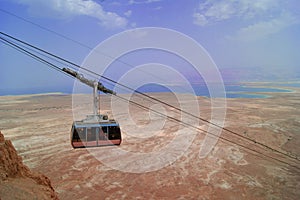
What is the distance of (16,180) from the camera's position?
720cm

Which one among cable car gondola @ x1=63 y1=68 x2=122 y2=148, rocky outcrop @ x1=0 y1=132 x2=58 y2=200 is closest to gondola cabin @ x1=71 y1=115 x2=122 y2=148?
cable car gondola @ x1=63 y1=68 x2=122 y2=148

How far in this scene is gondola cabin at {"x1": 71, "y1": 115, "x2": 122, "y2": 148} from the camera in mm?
13992

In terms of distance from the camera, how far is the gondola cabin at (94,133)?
14.0m

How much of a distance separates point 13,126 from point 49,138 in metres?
11.2

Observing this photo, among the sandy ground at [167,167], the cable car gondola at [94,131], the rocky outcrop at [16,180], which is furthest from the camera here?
the sandy ground at [167,167]

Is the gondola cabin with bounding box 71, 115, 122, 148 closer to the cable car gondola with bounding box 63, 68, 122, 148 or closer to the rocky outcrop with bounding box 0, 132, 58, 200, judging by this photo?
the cable car gondola with bounding box 63, 68, 122, 148

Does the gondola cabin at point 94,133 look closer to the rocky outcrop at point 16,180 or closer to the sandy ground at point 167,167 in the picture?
the sandy ground at point 167,167

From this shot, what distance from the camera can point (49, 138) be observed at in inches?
1144

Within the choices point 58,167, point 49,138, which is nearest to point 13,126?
point 49,138

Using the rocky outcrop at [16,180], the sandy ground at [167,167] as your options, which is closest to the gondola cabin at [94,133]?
the sandy ground at [167,167]

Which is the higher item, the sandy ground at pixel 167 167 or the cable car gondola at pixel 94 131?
the cable car gondola at pixel 94 131

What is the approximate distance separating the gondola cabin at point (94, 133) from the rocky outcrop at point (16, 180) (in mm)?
5752

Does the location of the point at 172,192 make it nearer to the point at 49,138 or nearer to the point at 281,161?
the point at 281,161

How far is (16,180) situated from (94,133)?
23.3 ft
